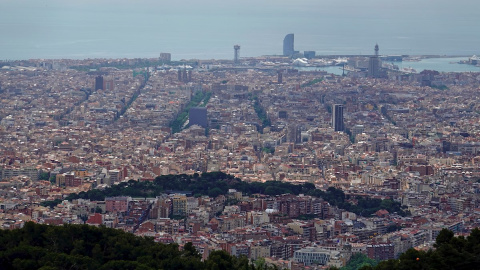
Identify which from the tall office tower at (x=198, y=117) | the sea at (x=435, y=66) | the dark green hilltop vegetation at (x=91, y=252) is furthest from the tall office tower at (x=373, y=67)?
the dark green hilltop vegetation at (x=91, y=252)

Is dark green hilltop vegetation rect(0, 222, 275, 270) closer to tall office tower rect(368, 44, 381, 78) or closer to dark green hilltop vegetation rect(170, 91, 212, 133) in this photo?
dark green hilltop vegetation rect(170, 91, 212, 133)

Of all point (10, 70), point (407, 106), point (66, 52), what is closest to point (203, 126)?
point (407, 106)

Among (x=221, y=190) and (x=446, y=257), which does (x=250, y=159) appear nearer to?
(x=221, y=190)

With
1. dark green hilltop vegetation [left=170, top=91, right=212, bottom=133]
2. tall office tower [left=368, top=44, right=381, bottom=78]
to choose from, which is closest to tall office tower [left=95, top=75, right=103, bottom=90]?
dark green hilltop vegetation [left=170, top=91, right=212, bottom=133]

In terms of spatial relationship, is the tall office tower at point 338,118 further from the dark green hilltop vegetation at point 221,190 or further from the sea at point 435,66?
the sea at point 435,66

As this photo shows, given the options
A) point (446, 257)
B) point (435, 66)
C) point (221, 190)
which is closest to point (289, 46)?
point (435, 66)
